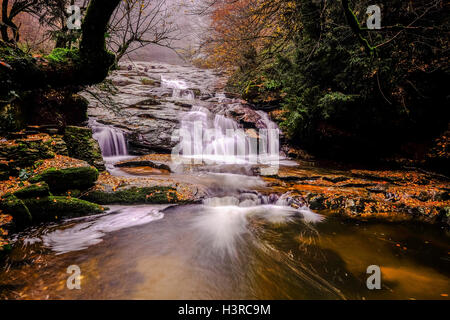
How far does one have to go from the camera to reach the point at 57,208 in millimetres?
3758

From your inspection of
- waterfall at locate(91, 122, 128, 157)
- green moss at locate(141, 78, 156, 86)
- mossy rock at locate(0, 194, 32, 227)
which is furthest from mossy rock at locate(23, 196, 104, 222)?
green moss at locate(141, 78, 156, 86)

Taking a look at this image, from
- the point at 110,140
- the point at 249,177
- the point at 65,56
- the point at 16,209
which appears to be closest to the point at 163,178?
the point at 249,177

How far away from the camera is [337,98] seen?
23.6 feet

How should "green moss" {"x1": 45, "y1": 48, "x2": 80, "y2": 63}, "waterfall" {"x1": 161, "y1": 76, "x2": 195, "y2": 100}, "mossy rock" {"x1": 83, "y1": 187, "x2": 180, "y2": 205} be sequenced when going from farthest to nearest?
"waterfall" {"x1": 161, "y1": 76, "x2": 195, "y2": 100}, "mossy rock" {"x1": 83, "y1": 187, "x2": 180, "y2": 205}, "green moss" {"x1": 45, "y1": 48, "x2": 80, "y2": 63}

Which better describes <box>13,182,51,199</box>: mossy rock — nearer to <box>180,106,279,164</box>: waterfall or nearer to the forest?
the forest

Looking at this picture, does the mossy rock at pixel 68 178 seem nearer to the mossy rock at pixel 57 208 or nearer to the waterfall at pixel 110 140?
the mossy rock at pixel 57 208

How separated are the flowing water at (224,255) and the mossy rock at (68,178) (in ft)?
3.18

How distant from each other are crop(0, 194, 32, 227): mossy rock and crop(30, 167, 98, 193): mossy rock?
2.20 ft

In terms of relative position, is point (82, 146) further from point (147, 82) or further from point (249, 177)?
point (147, 82)

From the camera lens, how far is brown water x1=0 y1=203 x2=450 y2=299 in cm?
233

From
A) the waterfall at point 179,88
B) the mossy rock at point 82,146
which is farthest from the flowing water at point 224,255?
the waterfall at point 179,88

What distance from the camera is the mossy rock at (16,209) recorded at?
317 cm

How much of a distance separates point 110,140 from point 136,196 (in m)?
5.94
